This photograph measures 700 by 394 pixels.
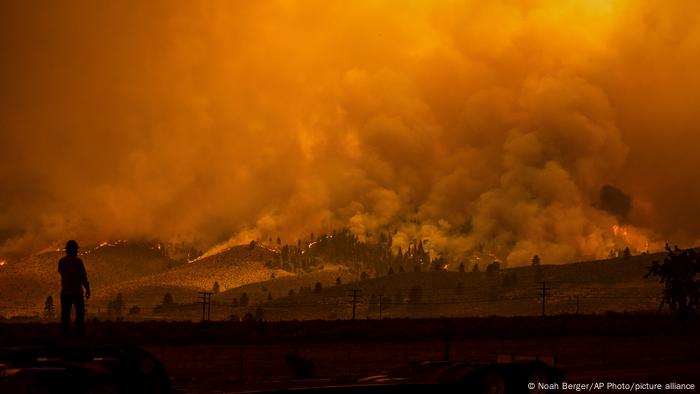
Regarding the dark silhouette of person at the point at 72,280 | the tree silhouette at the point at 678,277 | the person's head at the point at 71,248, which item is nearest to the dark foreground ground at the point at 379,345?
the dark silhouette of person at the point at 72,280

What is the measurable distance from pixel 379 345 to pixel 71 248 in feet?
176

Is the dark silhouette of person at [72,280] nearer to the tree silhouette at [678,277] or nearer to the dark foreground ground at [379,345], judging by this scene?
the dark foreground ground at [379,345]

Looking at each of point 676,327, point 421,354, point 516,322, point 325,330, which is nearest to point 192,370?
point 421,354

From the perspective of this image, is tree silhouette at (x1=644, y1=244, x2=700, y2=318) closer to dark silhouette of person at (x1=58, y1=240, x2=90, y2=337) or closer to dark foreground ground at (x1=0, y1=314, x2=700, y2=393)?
dark foreground ground at (x1=0, y1=314, x2=700, y2=393)

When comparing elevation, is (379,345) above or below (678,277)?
below

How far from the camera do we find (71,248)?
790 inches

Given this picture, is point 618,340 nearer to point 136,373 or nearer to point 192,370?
point 192,370

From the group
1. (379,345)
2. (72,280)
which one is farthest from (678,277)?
(72,280)

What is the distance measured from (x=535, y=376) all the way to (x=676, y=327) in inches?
3344

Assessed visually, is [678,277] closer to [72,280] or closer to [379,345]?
[379,345]

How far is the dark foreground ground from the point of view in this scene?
1275 inches

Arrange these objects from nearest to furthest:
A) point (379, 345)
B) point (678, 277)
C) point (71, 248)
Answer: point (71, 248)
point (379, 345)
point (678, 277)

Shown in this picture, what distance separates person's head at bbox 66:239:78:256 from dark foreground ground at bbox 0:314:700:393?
575 cm

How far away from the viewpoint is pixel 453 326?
3506 inches
